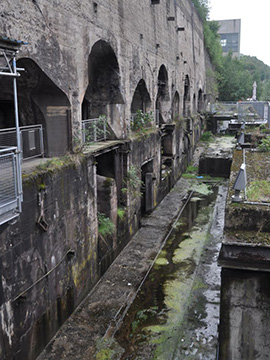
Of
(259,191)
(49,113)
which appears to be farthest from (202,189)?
(259,191)

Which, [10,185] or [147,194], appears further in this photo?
[147,194]

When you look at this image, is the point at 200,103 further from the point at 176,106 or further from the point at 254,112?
the point at 176,106

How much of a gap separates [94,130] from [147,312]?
4.51 metres

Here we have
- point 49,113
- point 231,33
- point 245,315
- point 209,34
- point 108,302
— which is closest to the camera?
point 245,315

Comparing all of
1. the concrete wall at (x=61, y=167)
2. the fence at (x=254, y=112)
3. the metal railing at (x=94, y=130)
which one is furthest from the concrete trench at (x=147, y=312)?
the fence at (x=254, y=112)

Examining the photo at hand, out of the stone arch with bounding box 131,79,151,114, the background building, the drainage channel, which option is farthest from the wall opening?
the background building

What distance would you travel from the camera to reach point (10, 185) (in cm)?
532

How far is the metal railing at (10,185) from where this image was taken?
5.14 meters

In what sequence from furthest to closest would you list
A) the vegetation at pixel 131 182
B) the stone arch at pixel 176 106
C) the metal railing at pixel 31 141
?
→ the stone arch at pixel 176 106
the vegetation at pixel 131 182
the metal railing at pixel 31 141

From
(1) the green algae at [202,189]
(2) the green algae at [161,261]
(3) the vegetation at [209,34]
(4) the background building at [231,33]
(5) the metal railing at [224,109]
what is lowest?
(2) the green algae at [161,261]

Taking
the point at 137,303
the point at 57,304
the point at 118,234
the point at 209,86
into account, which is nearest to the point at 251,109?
the point at 209,86

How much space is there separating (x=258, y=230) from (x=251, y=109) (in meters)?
22.3

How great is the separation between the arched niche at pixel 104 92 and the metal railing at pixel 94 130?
1.97 feet

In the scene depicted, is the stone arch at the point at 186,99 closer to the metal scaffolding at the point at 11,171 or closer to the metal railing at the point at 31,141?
the metal railing at the point at 31,141
